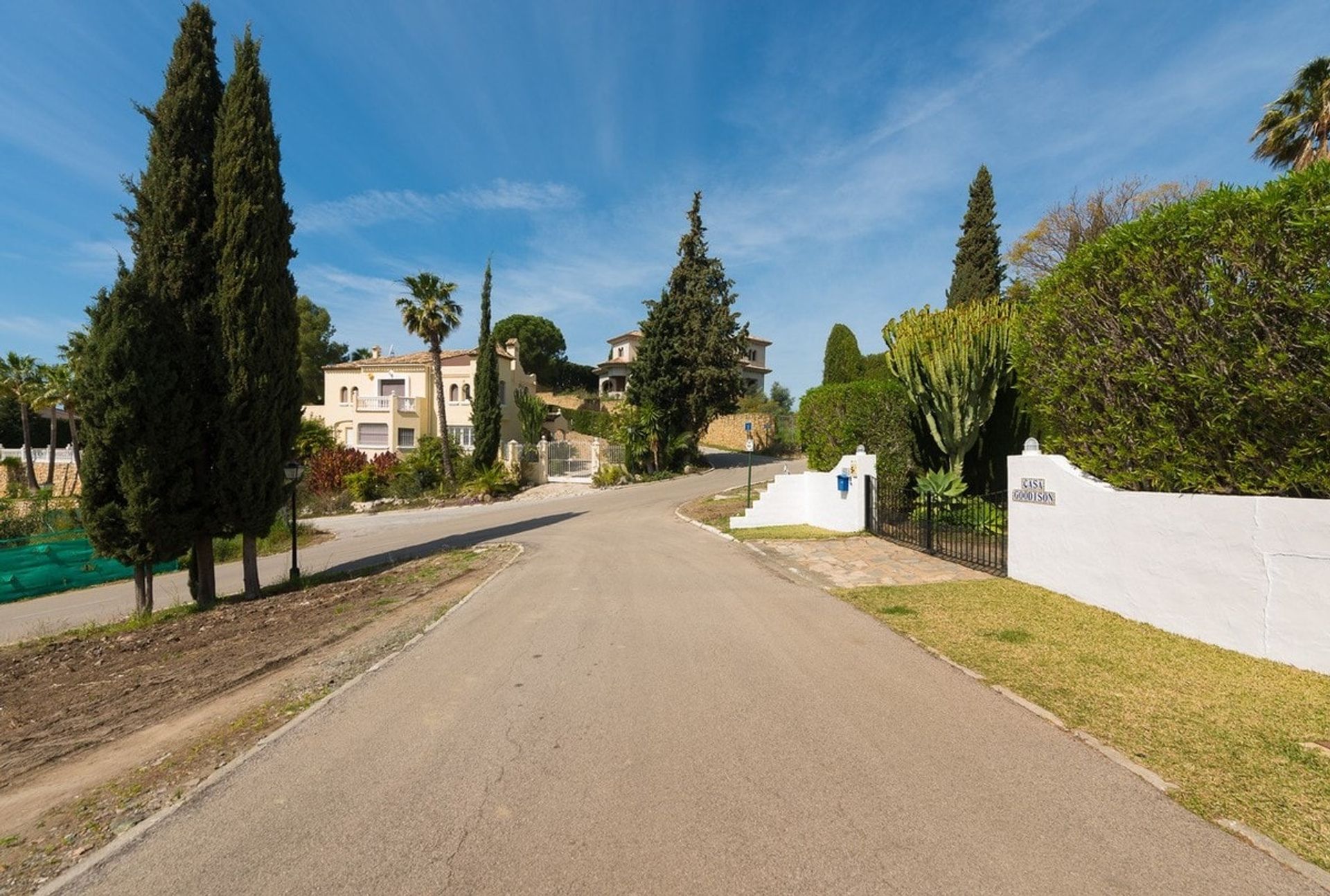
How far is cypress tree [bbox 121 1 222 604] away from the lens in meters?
11.1

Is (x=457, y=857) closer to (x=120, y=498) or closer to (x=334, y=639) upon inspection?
(x=334, y=639)

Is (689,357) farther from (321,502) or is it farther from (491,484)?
(321,502)

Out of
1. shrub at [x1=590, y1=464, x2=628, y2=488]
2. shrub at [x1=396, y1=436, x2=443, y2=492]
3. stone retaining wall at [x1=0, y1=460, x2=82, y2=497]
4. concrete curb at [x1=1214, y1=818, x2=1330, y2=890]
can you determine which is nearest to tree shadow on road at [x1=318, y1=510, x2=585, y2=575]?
shrub at [x1=590, y1=464, x2=628, y2=488]

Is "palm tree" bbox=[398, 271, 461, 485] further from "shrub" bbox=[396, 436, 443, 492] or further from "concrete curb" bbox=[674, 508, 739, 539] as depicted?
"concrete curb" bbox=[674, 508, 739, 539]

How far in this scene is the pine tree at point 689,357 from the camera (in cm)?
3491

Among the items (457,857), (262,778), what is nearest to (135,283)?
(262,778)

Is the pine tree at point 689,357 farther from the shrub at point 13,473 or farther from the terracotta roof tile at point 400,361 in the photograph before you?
the shrub at point 13,473

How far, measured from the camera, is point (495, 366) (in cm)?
3406

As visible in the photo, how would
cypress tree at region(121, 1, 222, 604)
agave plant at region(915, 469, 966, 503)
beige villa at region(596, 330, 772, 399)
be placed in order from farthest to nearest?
beige villa at region(596, 330, 772, 399), agave plant at region(915, 469, 966, 503), cypress tree at region(121, 1, 222, 604)

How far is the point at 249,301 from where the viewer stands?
11.7 m

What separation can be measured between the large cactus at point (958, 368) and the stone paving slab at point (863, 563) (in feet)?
9.85

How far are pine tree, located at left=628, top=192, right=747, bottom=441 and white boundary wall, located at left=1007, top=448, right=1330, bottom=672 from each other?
27.0m

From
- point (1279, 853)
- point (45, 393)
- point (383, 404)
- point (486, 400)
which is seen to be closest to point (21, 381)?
point (45, 393)

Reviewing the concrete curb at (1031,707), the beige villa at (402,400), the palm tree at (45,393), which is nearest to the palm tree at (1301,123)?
the concrete curb at (1031,707)
